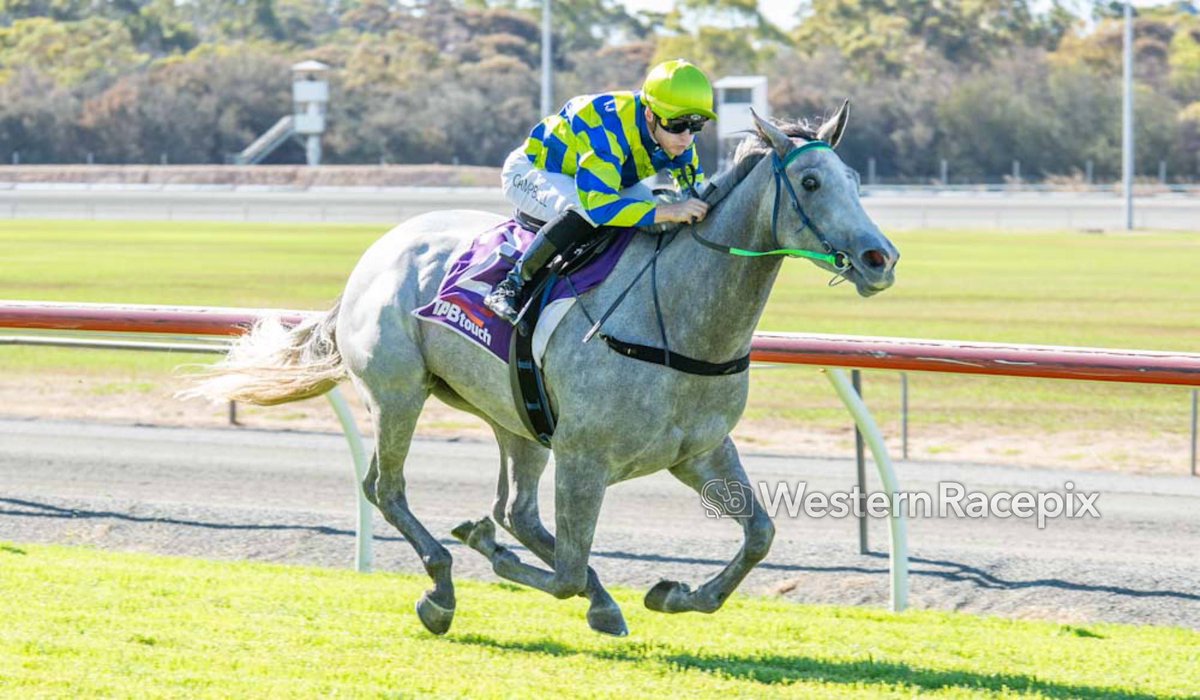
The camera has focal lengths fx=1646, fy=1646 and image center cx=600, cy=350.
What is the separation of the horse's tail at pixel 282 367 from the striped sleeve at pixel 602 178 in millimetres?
1424

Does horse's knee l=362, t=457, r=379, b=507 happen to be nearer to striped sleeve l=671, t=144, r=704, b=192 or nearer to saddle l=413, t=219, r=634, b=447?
saddle l=413, t=219, r=634, b=447

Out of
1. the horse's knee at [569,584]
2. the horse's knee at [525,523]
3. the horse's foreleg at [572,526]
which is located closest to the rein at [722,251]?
the horse's foreleg at [572,526]

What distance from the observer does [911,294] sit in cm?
2194

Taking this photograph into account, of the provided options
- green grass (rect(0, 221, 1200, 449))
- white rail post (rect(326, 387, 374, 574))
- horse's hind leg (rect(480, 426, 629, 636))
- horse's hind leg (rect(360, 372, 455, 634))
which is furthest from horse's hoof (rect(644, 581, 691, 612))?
green grass (rect(0, 221, 1200, 449))

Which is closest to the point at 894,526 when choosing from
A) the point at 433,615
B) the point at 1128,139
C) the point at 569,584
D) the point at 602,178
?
the point at 569,584

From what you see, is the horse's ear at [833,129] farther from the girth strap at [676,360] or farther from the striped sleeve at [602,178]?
the girth strap at [676,360]

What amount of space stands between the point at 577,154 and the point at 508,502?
1206 mm

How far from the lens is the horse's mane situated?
172 inches

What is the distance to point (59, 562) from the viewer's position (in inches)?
227

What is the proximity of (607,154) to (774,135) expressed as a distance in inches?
22.5

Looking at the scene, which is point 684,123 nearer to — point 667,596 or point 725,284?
point 725,284

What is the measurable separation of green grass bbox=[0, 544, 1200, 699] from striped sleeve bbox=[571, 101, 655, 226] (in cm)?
122

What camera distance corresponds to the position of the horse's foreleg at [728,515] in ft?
15.6

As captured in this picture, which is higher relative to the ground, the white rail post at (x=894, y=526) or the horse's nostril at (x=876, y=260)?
the horse's nostril at (x=876, y=260)
